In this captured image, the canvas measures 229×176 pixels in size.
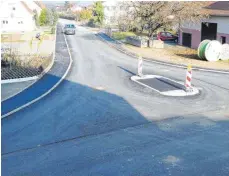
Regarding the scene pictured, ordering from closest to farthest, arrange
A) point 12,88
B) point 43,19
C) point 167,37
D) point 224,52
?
point 12,88, point 224,52, point 167,37, point 43,19

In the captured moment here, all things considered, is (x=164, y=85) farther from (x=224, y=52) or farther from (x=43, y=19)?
(x=43, y=19)

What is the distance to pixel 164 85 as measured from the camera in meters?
15.2

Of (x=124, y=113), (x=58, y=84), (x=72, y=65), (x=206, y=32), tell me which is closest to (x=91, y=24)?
(x=206, y=32)

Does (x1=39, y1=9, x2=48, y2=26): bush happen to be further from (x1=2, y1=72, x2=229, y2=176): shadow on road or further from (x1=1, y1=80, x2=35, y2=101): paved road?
(x1=2, y1=72, x2=229, y2=176): shadow on road

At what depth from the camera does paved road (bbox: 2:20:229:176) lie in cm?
728

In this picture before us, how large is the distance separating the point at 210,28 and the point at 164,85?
18194 mm

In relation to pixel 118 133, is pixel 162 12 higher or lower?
higher

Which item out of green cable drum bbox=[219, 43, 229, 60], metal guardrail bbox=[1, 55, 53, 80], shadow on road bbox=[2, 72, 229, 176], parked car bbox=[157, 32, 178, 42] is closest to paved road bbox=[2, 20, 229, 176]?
shadow on road bbox=[2, 72, 229, 176]

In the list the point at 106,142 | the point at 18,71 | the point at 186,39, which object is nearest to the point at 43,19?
the point at 186,39

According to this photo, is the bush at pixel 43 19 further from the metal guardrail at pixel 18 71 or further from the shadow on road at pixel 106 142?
the shadow on road at pixel 106 142

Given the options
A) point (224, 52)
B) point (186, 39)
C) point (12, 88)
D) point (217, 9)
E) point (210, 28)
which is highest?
point (217, 9)

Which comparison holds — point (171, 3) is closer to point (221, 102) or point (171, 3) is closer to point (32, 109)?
point (221, 102)

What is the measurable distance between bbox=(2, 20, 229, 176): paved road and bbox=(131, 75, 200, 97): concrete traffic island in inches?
20.6

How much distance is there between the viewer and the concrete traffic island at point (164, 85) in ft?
45.3
